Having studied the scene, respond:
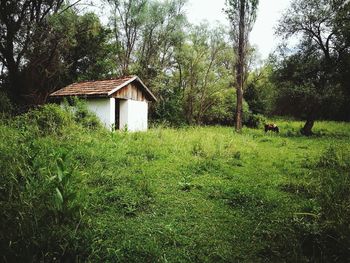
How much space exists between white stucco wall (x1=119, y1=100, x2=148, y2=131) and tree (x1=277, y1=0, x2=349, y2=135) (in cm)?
1058

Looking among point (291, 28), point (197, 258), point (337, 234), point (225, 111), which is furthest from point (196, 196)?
point (225, 111)

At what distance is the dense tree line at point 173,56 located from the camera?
60.6ft

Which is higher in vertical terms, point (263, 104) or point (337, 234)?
point (263, 104)

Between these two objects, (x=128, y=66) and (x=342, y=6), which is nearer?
(x=342, y=6)

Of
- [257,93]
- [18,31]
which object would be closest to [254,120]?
[257,93]

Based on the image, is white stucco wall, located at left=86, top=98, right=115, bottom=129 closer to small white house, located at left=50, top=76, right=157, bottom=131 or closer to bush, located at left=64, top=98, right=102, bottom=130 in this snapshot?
small white house, located at left=50, top=76, right=157, bottom=131

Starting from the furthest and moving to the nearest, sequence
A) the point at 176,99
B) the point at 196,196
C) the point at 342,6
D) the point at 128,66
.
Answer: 1. the point at 128,66
2. the point at 176,99
3. the point at 342,6
4. the point at 196,196

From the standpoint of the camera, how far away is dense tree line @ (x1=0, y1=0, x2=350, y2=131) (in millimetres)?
18484

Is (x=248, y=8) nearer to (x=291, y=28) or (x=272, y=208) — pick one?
(x=291, y=28)

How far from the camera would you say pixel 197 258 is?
3395 mm

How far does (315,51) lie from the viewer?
19469mm

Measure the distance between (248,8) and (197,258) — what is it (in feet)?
61.6

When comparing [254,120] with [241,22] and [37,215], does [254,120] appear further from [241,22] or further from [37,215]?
[37,215]

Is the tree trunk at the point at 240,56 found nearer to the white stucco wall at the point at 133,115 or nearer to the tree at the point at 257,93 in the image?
the white stucco wall at the point at 133,115
